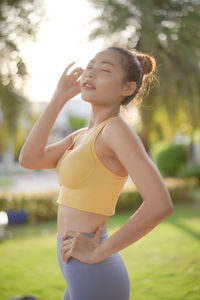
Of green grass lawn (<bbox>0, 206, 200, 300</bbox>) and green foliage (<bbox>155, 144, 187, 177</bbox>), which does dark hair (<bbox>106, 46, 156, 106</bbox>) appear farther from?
green foliage (<bbox>155, 144, 187, 177</bbox>)

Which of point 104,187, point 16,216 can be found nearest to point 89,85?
point 104,187

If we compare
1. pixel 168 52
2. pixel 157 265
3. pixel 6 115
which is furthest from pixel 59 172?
pixel 168 52

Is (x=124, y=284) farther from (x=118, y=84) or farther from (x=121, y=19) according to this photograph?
(x=121, y=19)

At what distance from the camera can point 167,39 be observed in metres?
8.74

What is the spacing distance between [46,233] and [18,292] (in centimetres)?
366

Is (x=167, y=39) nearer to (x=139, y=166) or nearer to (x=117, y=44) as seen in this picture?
(x=117, y=44)

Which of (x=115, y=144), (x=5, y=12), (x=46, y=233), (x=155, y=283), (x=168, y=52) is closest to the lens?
(x=115, y=144)

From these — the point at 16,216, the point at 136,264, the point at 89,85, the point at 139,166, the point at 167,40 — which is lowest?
the point at 16,216

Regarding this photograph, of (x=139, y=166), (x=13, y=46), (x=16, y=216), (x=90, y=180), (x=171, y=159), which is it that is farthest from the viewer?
(x=171, y=159)

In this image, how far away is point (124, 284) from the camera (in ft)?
4.43

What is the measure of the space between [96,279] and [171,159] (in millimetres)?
16116

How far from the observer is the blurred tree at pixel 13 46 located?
764 cm

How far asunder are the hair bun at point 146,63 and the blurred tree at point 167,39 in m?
7.02

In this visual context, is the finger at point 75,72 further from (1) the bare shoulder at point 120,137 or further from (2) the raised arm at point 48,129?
(1) the bare shoulder at point 120,137
